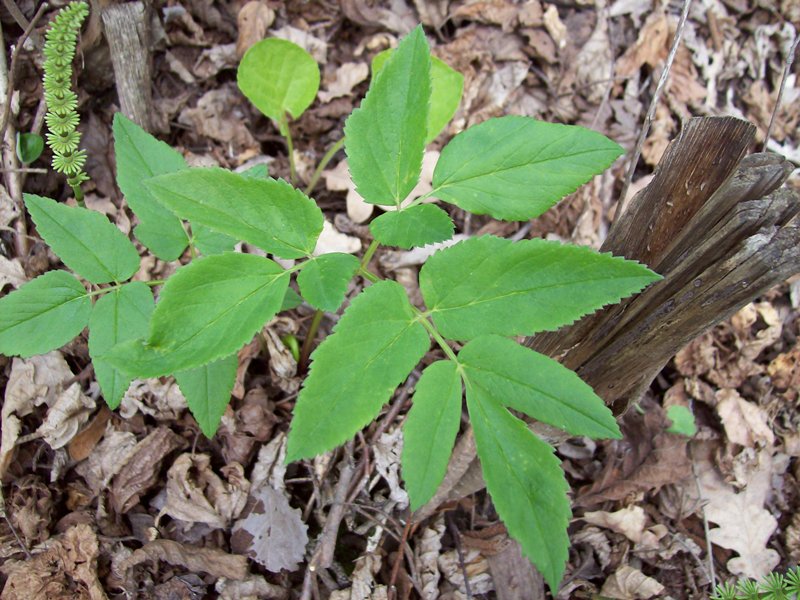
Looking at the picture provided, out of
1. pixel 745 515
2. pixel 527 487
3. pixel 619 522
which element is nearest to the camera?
pixel 527 487

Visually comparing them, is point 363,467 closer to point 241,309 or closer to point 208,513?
point 208,513

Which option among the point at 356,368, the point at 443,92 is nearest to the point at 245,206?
the point at 356,368

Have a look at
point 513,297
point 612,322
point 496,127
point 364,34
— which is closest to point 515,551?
point 612,322

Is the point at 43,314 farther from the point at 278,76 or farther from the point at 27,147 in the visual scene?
the point at 278,76

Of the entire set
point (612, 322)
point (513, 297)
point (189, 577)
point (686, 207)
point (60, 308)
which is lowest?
point (189, 577)

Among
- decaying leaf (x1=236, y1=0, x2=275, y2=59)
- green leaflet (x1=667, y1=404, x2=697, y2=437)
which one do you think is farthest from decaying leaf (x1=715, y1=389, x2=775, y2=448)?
decaying leaf (x1=236, y1=0, x2=275, y2=59)

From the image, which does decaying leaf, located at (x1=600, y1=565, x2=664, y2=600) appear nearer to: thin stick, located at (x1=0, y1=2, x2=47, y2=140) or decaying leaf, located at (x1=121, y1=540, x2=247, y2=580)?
decaying leaf, located at (x1=121, y1=540, x2=247, y2=580)

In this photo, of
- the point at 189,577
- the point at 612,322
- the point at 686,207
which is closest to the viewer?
the point at 686,207
